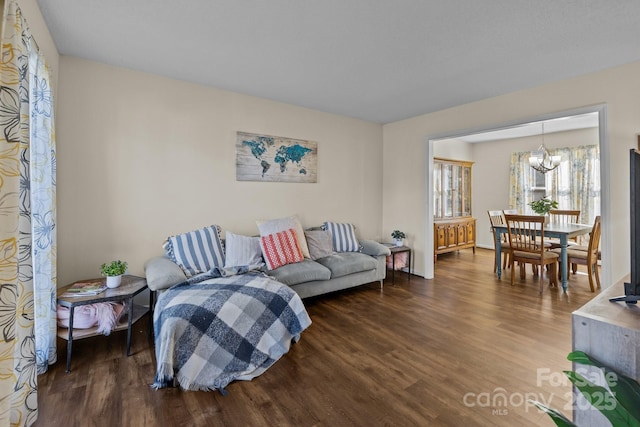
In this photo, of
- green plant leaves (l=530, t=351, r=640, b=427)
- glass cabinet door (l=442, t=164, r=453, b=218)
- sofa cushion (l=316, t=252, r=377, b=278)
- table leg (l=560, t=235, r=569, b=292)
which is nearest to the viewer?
green plant leaves (l=530, t=351, r=640, b=427)

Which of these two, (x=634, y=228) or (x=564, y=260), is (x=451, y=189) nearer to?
(x=564, y=260)

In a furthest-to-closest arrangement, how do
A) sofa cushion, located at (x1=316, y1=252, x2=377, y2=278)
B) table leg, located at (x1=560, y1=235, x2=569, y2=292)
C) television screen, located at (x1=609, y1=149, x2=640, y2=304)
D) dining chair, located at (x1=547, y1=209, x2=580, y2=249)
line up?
dining chair, located at (x1=547, y1=209, x2=580, y2=249) → table leg, located at (x1=560, y1=235, x2=569, y2=292) → sofa cushion, located at (x1=316, y1=252, x2=377, y2=278) → television screen, located at (x1=609, y1=149, x2=640, y2=304)

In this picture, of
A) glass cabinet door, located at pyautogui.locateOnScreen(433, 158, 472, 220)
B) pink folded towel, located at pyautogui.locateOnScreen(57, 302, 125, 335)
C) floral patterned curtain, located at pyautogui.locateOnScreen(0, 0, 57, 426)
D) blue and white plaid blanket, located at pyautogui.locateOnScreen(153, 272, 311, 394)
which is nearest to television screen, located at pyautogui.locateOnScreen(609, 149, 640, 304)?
blue and white plaid blanket, located at pyautogui.locateOnScreen(153, 272, 311, 394)

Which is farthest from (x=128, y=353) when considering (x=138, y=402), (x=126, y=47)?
(x=126, y=47)

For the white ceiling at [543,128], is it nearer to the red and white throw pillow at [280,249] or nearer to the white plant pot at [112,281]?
the red and white throw pillow at [280,249]

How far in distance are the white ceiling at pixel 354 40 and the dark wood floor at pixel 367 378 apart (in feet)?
8.24

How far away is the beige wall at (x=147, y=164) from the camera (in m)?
2.75

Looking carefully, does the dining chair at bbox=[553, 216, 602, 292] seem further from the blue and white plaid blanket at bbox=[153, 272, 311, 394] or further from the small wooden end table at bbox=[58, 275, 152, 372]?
the small wooden end table at bbox=[58, 275, 152, 372]

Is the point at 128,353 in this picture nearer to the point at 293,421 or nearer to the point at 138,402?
the point at 138,402

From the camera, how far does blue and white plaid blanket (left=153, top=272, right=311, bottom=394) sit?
6.36 feet

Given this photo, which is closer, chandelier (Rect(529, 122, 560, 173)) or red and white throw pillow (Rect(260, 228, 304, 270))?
red and white throw pillow (Rect(260, 228, 304, 270))

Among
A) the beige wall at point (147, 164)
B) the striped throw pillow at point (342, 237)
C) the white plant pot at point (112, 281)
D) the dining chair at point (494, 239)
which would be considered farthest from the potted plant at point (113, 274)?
the dining chair at point (494, 239)

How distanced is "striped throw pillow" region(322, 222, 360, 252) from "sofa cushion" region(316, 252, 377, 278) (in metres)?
0.18

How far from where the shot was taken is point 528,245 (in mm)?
4176
